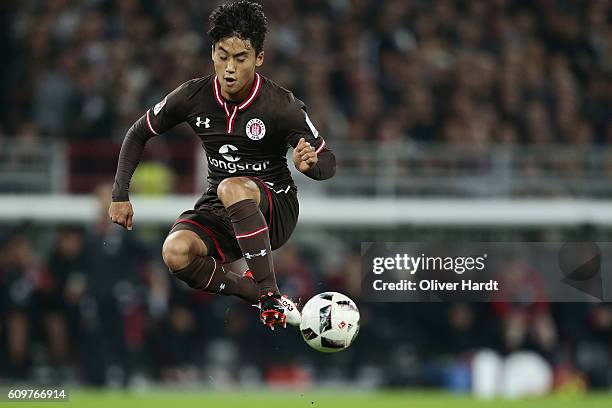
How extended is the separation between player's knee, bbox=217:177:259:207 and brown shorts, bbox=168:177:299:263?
13cm

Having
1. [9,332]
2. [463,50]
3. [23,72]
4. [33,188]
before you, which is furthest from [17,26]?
[463,50]

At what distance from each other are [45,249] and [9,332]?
4.40 ft

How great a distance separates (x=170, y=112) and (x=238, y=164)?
511 mm

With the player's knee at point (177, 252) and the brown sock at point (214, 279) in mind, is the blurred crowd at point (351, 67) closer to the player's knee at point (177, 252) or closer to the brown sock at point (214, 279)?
the brown sock at point (214, 279)

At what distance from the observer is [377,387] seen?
13844 mm

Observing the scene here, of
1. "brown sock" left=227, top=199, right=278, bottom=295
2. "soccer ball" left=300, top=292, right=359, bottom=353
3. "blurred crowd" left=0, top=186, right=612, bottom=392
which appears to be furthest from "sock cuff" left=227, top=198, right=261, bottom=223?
"blurred crowd" left=0, top=186, right=612, bottom=392

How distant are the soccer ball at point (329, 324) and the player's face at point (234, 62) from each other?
1.41 m

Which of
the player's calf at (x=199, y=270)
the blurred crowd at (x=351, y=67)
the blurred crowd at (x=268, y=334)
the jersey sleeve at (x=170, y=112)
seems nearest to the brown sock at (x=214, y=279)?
the player's calf at (x=199, y=270)

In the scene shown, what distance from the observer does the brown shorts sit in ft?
24.0

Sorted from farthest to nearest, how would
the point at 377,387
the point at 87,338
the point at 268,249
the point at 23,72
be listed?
the point at 23,72 < the point at 377,387 < the point at 87,338 < the point at 268,249

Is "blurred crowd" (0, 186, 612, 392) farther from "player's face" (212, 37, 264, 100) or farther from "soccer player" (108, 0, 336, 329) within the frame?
"player's face" (212, 37, 264, 100)

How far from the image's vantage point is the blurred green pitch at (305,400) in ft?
36.1

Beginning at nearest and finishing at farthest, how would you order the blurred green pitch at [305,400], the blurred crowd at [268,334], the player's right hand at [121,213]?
the player's right hand at [121,213]
the blurred green pitch at [305,400]
the blurred crowd at [268,334]

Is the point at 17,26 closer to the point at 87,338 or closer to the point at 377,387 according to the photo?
the point at 87,338
